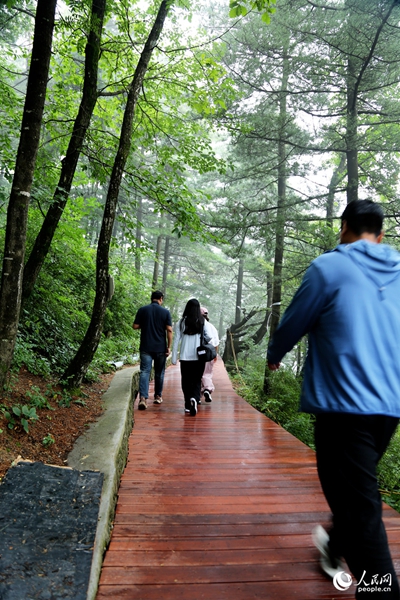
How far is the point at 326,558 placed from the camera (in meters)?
2.17

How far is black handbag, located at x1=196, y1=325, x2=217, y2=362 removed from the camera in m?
5.92

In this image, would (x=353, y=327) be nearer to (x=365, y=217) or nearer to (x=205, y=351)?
(x=365, y=217)

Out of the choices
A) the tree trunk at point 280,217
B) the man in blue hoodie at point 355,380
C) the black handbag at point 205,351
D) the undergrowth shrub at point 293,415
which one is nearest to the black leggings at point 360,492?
the man in blue hoodie at point 355,380

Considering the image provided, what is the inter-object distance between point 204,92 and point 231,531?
7.19 metres

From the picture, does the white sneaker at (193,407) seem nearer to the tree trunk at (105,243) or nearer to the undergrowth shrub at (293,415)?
the tree trunk at (105,243)

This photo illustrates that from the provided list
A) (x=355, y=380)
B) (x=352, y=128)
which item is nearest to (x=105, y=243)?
(x=355, y=380)

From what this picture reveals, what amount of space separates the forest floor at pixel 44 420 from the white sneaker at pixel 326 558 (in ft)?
7.26

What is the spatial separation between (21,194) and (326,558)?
13.5 feet

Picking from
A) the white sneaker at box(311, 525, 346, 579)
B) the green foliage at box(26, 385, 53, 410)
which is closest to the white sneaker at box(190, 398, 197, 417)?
the green foliage at box(26, 385, 53, 410)

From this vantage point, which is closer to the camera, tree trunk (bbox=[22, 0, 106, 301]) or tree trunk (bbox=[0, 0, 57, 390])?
tree trunk (bbox=[0, 0, 57, 390])

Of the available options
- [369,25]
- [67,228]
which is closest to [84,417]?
[67,228]

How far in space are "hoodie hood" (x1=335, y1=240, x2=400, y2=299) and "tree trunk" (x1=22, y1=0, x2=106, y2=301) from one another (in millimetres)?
4709

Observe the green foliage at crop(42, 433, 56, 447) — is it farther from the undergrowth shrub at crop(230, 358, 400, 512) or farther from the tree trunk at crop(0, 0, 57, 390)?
the undergrowth shrub at crop(230, 358, 400, 512)

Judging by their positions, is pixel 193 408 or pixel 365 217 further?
pixel 193 408
